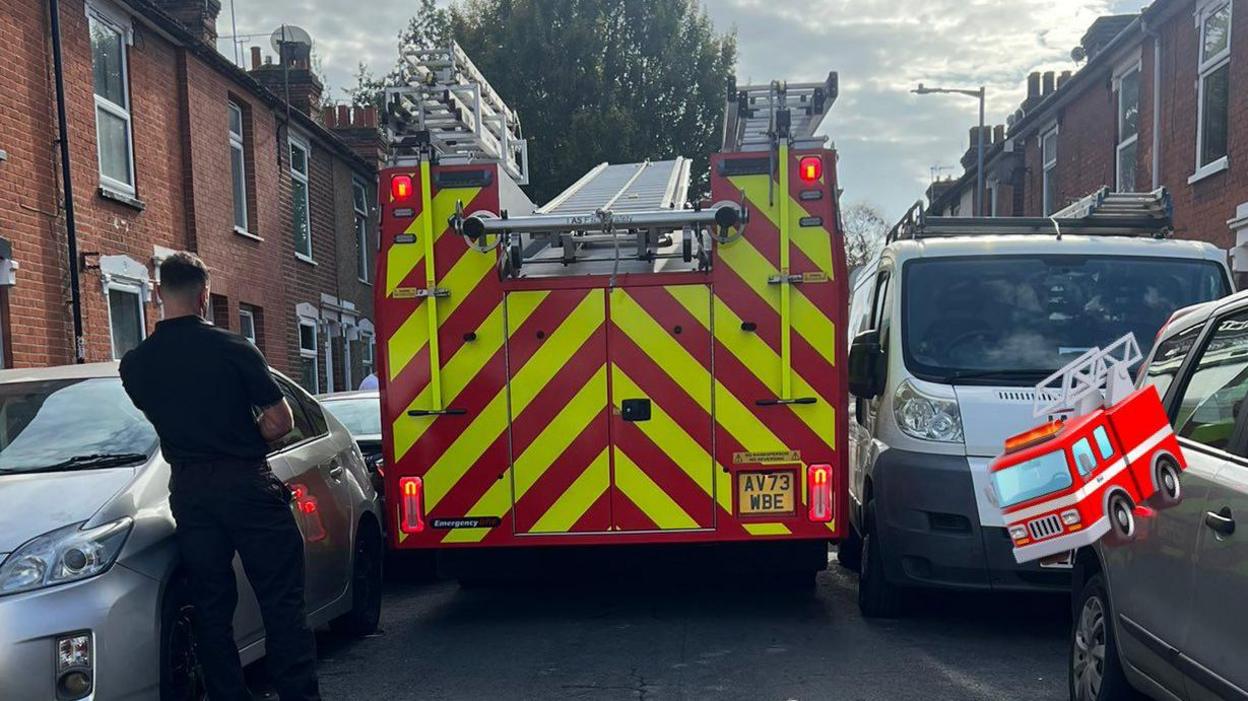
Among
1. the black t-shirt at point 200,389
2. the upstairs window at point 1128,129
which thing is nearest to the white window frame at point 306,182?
the upstairs window at point 1128,129

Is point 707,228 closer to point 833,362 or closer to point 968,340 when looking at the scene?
point 833,362

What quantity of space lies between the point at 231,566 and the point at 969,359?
4070 mm

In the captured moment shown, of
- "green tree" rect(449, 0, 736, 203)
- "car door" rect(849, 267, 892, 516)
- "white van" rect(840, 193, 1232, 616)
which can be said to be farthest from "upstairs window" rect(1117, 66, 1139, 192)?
"white van" rect(840, 193, 1232, 616)

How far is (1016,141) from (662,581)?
773 inches

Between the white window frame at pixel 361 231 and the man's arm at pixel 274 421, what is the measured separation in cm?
1641

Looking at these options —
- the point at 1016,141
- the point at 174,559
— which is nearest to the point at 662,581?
the point at 174,559

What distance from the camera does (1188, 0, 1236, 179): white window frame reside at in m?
13.4

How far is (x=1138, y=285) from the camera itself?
21.9 feet

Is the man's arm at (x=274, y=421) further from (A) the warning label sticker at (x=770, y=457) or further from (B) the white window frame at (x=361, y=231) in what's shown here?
(B) the white window frame at (x=361, y=231)

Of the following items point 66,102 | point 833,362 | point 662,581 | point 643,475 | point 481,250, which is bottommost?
point 662,581

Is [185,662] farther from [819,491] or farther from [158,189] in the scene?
[158,189]

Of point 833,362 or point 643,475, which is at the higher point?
point 833,362

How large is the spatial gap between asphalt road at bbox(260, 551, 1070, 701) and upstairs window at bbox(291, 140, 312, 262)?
34.8 ft

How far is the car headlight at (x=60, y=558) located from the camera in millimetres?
3752
